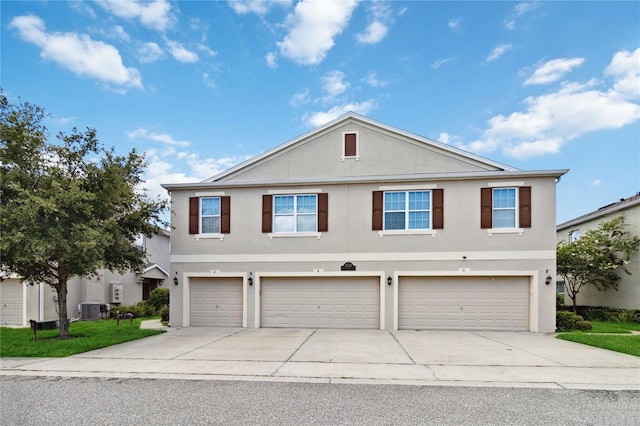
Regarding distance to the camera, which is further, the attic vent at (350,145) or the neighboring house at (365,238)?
the attic vent at (350,145)

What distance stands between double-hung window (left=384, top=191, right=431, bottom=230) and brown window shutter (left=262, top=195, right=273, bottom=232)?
13.8 feet

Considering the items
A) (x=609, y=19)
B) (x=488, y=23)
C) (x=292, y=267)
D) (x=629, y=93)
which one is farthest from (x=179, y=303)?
(x=629, y=93)

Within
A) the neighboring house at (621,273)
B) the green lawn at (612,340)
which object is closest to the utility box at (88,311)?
the green lawn at (612,340)

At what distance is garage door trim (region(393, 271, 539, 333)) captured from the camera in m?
12.8

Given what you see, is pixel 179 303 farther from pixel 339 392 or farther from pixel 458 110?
pixel 458 110

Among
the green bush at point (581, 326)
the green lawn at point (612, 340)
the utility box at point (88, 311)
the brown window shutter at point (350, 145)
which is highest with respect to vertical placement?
the brown window shutter at point (350, 145)

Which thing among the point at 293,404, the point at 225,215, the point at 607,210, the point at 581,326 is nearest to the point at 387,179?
the point at 225,215

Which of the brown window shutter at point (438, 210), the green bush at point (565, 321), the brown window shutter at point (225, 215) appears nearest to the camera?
the green bush at point (565, 321)

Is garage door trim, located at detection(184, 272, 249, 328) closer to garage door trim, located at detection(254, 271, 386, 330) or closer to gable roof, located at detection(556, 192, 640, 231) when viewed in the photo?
garage door trim, located at detection(254, 271, 386, 330)

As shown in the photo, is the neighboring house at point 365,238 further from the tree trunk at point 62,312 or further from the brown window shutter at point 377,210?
the tree trunk at point 62,312

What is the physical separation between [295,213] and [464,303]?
6.75 metres

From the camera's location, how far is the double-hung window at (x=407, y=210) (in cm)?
1356

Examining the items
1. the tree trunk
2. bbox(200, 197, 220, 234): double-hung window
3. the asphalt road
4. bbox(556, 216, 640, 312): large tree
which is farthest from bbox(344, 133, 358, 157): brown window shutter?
bbox(556, 216, 640, 312): large tree

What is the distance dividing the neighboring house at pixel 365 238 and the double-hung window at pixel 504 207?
A: 4 cm
